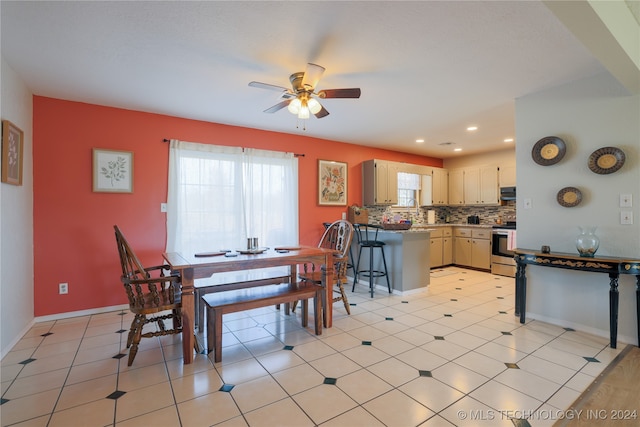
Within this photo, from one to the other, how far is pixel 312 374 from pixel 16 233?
2.91 m

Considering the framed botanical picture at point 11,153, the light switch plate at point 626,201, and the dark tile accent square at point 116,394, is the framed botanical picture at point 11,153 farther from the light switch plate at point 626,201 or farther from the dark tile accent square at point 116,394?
the light switch plate at point 626,201

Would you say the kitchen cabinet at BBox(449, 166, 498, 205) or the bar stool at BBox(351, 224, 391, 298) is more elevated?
the kitchen cabinet at BBox(449, 166, 498, 205)

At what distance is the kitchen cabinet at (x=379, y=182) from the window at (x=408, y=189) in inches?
19.2

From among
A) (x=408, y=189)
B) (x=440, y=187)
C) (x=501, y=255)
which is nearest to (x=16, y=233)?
(x=408, y=189)

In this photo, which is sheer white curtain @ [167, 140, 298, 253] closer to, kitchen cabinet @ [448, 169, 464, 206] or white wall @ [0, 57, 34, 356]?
white wall @ [0, 57, 34, 356]

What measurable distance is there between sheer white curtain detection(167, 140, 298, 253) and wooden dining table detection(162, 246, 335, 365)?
136 centimetres

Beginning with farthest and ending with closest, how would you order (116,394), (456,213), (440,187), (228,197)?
(456,213)
(440,187)
(228,197)
(116,394)

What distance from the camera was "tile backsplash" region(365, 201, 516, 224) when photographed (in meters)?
6.00

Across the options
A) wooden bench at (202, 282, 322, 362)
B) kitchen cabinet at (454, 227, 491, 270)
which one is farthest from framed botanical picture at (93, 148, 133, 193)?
kitchen cabinet at (454, 227, 491, 270)

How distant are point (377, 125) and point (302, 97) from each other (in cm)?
205

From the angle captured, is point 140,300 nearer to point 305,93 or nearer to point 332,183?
point 305,93

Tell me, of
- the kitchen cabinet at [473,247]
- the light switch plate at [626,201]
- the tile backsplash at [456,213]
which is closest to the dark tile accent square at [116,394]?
the light switch plate at [626,201]

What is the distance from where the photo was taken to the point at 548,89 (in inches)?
122

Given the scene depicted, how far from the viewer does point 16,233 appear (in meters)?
2.72
